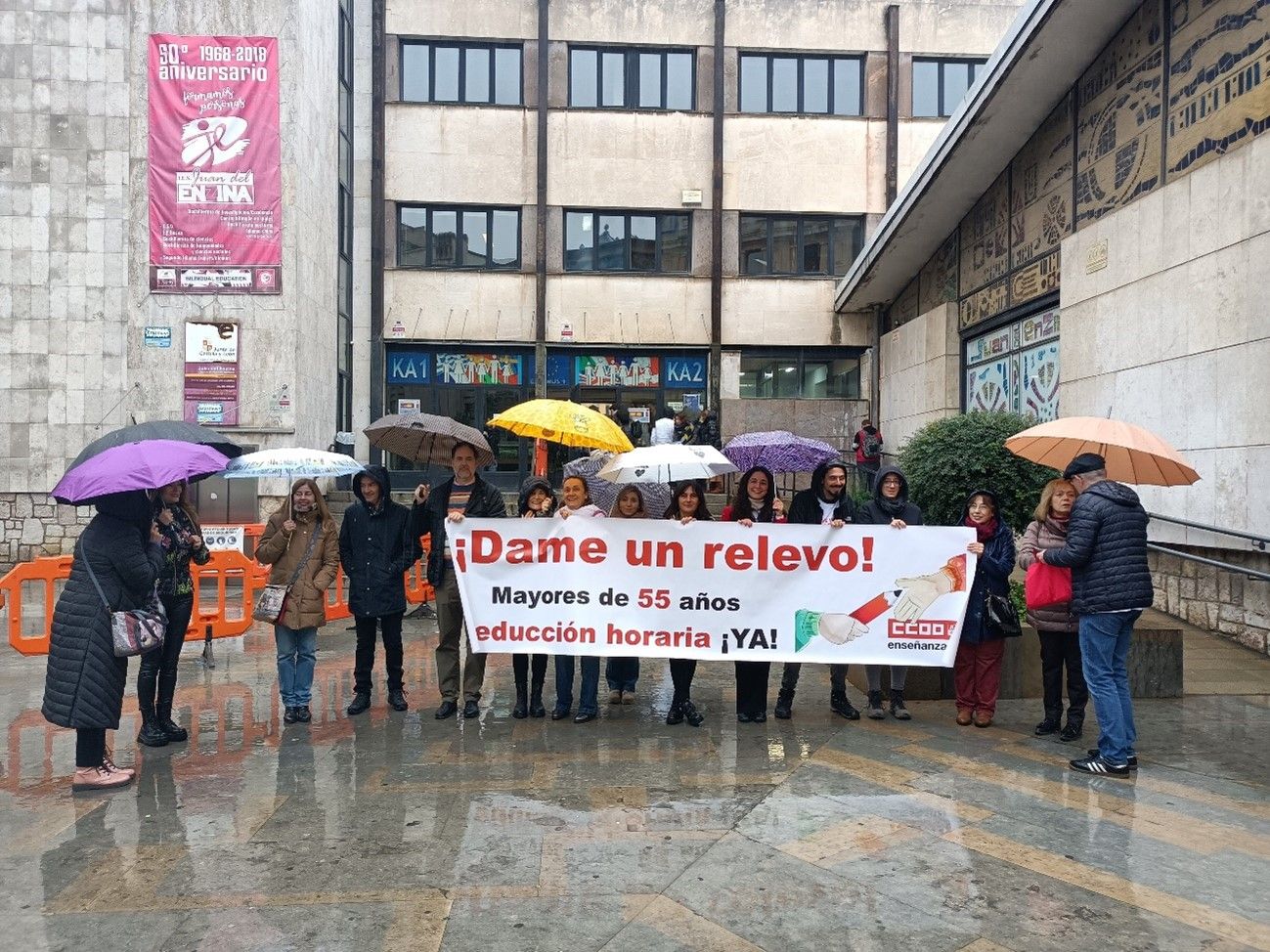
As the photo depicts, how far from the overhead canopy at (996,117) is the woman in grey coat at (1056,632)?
8.04m

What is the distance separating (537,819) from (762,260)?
822 inches

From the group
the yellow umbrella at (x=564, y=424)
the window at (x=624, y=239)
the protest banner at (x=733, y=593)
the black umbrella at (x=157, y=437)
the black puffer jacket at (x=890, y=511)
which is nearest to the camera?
the black umbrella at (x=157, y=437)

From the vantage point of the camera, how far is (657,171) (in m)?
23.6

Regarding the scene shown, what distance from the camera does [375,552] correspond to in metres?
7.19

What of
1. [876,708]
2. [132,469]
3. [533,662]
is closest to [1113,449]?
[876,708]

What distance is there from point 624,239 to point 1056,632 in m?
19.0

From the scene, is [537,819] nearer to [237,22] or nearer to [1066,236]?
[1066,236]

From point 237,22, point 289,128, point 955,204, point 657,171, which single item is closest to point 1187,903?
point 955,204

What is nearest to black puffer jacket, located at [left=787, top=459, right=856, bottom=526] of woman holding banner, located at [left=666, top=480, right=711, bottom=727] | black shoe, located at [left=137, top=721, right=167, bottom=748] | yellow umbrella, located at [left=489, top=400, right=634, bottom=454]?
woman holding banner, located at [left=666, top=480, right=711, bottom=727]

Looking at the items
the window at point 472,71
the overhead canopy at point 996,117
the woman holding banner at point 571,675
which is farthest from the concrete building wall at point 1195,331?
the window at point 472,71

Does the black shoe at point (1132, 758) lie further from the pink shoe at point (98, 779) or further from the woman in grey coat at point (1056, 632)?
the pink shoe at point (98, 779)

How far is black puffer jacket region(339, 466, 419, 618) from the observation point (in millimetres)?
7172

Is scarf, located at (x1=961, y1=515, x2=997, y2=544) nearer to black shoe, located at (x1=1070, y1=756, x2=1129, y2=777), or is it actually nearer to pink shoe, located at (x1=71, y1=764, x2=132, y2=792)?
black shoe, located at (x1=1070, y1=756, x2=1129, y2=777)

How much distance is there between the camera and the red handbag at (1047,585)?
20.7 ft
